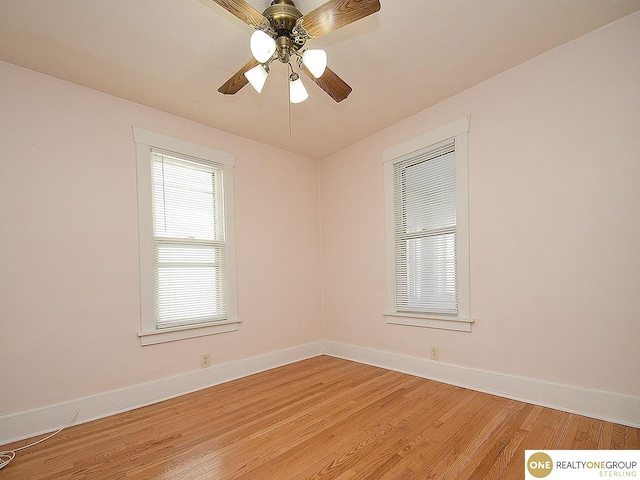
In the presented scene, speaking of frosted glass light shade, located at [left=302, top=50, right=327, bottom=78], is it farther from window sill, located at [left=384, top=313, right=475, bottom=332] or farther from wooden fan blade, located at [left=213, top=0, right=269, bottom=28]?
window sill, located at [left=384, top=313, right=475, bottom=332]

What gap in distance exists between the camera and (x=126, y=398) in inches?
104

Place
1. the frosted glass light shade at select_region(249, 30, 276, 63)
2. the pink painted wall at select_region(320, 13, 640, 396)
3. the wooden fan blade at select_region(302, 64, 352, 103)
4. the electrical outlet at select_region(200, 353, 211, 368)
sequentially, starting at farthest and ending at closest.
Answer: the electrical outlet at select_region(200, 353, 211, 368) → the pink painted wall at select_region(320, 13, 640, 396) → the wooden fan blade at select_region(302, 64, 352, 103) → the frosted glass light shade at select_region(249, 30, 276, 63)

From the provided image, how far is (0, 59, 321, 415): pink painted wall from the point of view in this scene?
227cm

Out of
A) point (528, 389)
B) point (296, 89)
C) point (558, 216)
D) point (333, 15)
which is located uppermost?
point (333, 15)

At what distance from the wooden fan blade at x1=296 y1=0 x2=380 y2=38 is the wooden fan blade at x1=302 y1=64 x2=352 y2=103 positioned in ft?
0.90

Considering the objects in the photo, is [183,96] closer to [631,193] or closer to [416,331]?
[416,331]

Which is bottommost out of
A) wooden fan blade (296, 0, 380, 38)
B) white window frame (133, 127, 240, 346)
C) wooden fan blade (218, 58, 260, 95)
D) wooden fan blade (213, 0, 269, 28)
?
white window frame (133, 127, 240, 346)

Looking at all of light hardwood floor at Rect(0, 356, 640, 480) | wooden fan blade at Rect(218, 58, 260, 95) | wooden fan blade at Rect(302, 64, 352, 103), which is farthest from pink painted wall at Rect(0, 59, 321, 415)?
wooden fan blade at Rect(302, 64, 352, 103)

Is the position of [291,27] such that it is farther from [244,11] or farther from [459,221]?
[459,221]

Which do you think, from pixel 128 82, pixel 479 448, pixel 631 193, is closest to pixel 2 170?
pixel 128 82

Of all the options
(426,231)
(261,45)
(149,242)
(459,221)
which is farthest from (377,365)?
(261,45)

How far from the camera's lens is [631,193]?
2.06m

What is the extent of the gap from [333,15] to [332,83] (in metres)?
0.52

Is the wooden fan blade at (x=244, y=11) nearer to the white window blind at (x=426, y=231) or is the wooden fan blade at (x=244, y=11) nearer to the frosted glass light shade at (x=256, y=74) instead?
the frosted glass light shade at (x=256, y=74)
